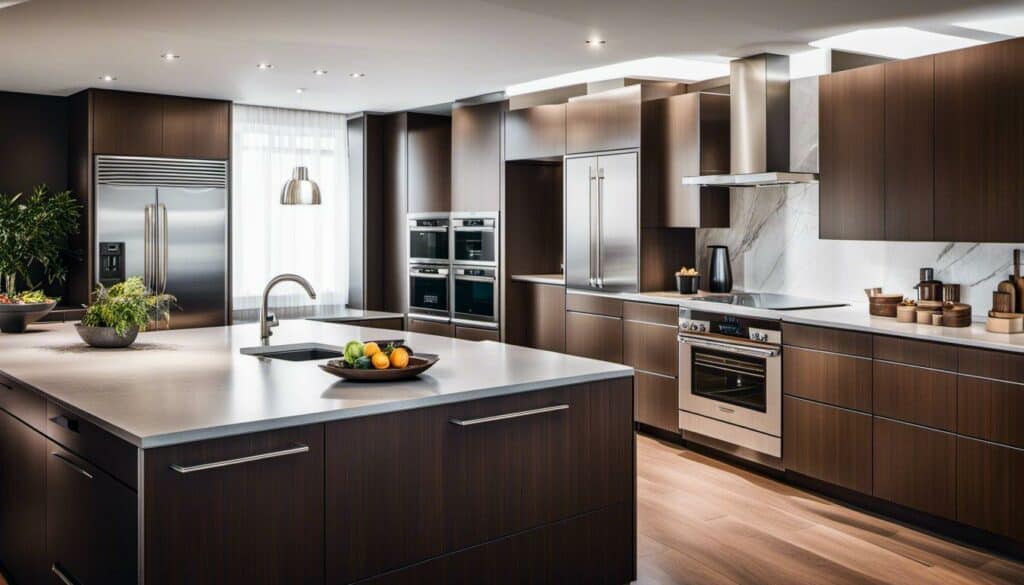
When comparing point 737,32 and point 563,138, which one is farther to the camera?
point 563,138

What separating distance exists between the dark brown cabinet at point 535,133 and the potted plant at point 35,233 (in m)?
3.32

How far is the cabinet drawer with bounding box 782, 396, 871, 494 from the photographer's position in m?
4.29

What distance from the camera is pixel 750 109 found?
5.29 meters

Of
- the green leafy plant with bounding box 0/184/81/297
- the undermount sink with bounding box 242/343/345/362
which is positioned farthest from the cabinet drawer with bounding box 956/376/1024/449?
the green leafy plant with bounding box 0/184/81/297

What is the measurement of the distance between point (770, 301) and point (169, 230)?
4.60 metres

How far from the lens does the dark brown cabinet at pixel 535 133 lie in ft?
21.1

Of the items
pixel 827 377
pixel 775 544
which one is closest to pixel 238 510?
pixel 775 544

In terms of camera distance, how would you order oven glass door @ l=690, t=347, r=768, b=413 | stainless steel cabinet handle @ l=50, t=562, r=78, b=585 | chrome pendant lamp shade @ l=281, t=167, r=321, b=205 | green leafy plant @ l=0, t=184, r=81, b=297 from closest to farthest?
stainless steel cabinet handle @ l=50, t=562, r=78, b=585 < chrome pendant lamp shade @ l=281, t=167, r=321, b=205 < oven glass door @ l=690, t=347, r=768, b=413 < green leafy plant @ l=0, t=184, r=81, b=297

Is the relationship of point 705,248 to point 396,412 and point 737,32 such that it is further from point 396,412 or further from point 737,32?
point 396,412

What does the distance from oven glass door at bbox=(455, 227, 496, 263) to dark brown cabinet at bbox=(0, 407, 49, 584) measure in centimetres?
411

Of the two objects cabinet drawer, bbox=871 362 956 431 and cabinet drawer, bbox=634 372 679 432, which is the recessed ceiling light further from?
cabinet drawer, bbox=634 372 679 432

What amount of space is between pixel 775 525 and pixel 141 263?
5.08 metres

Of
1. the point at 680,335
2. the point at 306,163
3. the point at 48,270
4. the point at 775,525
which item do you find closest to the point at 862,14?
the point at 680,335

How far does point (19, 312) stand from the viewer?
427 cm
